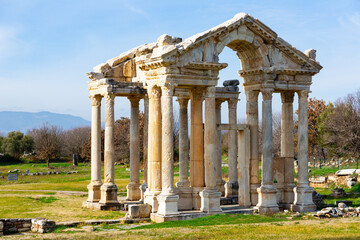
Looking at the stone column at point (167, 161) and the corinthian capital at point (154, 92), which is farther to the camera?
the corinthian capital at point (154, 92)

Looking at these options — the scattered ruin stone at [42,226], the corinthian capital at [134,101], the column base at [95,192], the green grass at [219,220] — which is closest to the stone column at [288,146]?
the green grass at [219,220]

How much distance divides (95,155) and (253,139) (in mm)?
8499

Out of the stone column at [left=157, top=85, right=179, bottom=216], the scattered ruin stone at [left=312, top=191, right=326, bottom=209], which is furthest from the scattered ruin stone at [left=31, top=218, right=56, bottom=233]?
the scattered ruin stone at [left=312, top=191, right=326, bottom=209]

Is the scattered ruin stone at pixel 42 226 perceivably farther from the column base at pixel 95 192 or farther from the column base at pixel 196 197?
the column base at pixel 95 192

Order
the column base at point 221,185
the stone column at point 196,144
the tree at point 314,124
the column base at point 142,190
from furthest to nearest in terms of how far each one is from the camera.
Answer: the tree at point 314,124
the column base at point 221,185
the column base at point 142,190
the stone column at point 196,144

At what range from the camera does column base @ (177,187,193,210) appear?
24469mm

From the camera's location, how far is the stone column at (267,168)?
2458cm

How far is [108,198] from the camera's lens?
2723 centimetres

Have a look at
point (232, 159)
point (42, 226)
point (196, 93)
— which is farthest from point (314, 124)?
point (42, 226)

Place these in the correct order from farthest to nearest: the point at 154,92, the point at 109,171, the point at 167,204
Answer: the point at 109,171 < the point at 154,92 < the point at 167,204

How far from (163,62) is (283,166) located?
28.6ft

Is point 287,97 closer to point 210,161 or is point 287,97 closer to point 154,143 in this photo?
point 210,161

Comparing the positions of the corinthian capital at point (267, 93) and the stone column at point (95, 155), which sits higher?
the corinthian capital at point (267, 93)

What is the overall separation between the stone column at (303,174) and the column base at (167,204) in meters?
6.66
